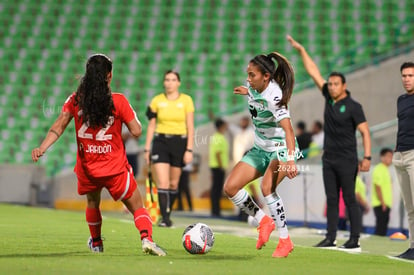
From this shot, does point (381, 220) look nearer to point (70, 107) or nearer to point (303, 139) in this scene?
point (303, 139)

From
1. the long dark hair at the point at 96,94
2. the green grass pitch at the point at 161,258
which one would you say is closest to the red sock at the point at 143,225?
→ the green grass pitch at the point at 161,258

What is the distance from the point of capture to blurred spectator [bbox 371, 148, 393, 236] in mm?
15547

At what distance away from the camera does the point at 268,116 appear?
364 inches

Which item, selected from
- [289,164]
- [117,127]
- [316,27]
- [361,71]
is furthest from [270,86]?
[316,27]

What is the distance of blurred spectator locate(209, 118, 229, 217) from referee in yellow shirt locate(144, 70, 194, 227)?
6383 millimetres

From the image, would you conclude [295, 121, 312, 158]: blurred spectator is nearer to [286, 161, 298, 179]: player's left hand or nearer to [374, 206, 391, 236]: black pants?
[374, 206, 391, 236]: black pants

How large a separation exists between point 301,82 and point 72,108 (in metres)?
15.0

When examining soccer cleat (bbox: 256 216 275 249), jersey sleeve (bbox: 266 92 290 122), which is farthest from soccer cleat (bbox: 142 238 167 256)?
jersey sleeve (bbox: 266 92 290 122)

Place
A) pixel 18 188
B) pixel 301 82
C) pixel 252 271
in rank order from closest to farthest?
1. pixel 252 271
2. pixel 18 188
3. pixel 301 82

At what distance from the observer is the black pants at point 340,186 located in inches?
455

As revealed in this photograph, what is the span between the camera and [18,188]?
70.7 ft

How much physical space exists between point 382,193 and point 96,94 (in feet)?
27.1

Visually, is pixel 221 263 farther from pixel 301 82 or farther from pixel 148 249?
pixel 301 82

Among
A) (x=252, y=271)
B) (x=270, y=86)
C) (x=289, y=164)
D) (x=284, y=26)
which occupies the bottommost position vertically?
(x=252, y=271)
